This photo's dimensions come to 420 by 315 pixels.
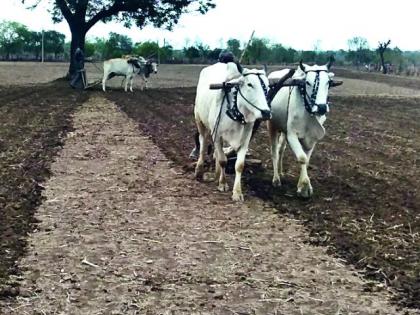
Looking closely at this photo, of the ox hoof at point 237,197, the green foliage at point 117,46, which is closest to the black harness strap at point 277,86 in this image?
the ox hoof at point 237,197

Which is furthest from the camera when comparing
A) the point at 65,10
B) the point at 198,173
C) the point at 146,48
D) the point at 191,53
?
the point at 191,53

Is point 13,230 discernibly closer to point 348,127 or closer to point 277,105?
point 277,105

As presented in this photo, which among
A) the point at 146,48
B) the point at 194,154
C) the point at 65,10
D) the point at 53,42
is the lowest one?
the point at 194,154

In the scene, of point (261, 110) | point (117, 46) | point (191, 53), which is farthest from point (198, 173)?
point (191, 53)

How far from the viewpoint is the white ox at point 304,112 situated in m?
8.91

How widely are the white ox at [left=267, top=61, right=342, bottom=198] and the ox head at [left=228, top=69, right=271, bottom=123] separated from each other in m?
0.62

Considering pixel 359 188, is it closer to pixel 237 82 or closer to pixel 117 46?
pixel 237 82

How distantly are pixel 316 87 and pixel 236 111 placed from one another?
3.57 ft

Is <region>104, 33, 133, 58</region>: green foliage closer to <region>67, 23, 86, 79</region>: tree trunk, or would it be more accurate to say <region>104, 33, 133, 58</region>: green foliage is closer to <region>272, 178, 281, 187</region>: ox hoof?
<region>67, 23, 86, 79</region>: tree trunk

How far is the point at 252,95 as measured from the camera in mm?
8820

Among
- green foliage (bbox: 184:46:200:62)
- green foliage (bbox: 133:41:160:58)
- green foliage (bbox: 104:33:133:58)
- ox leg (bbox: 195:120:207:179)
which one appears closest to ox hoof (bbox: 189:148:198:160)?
ox leg (bbox: 195:120:207:179)

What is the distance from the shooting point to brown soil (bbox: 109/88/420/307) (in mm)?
6746

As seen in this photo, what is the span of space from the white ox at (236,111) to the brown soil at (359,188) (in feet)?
1.86

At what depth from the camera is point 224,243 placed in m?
7.02
